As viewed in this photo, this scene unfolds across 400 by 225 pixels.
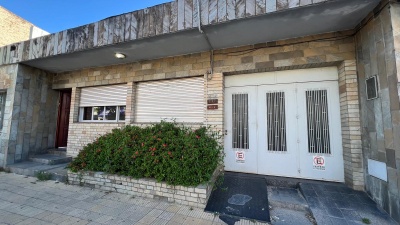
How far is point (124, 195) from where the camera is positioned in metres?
3.79

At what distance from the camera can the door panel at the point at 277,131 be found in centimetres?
430

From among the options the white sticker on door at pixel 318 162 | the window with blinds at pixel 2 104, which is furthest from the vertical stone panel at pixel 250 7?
the window with blinds at pixel 2 104

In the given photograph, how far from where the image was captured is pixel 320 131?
13.6 feet

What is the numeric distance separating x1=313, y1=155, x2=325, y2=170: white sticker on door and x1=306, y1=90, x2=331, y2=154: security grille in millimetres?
132

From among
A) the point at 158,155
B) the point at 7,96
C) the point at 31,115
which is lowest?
the point at 158,155

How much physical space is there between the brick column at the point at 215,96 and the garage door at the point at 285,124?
331mm

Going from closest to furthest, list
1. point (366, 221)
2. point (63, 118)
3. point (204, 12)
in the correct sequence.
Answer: point (366, 221) < point (204, 12) < point (63, 118)

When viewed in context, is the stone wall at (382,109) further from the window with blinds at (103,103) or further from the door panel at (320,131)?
the window with blinds at (103,103)

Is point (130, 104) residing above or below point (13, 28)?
below

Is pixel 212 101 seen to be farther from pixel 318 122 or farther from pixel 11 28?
Result: pixel 11 28

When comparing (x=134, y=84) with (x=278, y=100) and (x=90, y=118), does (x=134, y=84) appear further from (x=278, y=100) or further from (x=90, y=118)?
(x=278, y=100)

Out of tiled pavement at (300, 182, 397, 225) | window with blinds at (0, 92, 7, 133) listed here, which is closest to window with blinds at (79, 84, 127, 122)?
window with blinds at (0, 92, 7, 133)

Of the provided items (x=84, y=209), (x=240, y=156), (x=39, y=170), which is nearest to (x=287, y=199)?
(x=240, y=156)

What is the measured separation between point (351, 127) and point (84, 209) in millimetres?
5357
